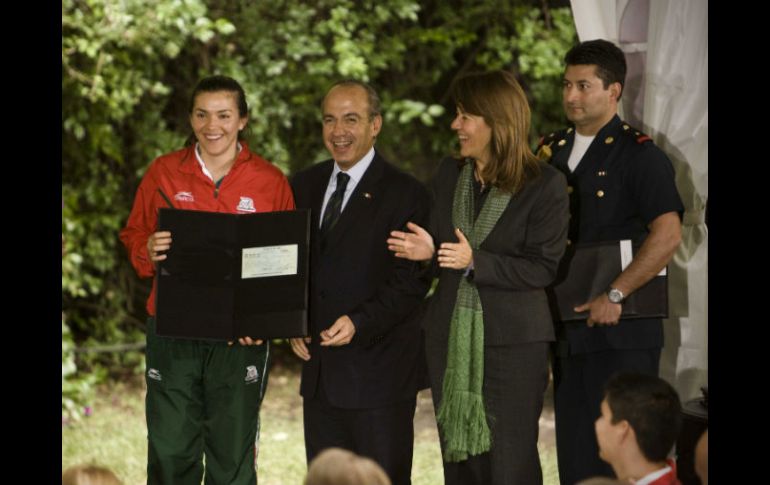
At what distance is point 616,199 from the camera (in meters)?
3.72

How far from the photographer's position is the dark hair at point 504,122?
3408 millimetres

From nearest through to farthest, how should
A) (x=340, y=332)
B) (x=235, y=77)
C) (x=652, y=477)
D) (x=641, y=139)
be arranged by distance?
1. (x=652, y=477)
2. (x=340, y=332)
3. (x=641, y=139)
4. (x=235, y=77)

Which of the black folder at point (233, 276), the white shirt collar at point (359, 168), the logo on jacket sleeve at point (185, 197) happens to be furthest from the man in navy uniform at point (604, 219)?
the logo on jacket sleeve at point (185, 197)

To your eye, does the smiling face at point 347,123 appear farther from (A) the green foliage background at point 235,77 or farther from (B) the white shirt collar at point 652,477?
(A) the green foliage background at point 235,77

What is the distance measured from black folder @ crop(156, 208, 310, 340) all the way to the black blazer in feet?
1.71

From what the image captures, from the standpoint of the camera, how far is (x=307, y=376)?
3.69m

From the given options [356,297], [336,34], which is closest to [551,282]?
[356,297]

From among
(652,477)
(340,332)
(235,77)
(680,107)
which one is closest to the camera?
(652,477)

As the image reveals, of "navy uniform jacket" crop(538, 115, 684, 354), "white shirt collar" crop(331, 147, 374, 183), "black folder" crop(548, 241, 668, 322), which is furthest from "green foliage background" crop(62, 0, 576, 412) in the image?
"black folder" crop(548, 241, 668, 322)

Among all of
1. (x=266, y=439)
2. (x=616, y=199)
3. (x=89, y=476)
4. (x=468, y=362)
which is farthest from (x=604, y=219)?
(x=266, y=439)

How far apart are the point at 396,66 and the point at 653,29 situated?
389 centimetres

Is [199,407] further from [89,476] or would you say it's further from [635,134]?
[635,134]

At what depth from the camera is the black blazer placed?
11.2 ft

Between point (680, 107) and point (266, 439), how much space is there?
358 centimetres
